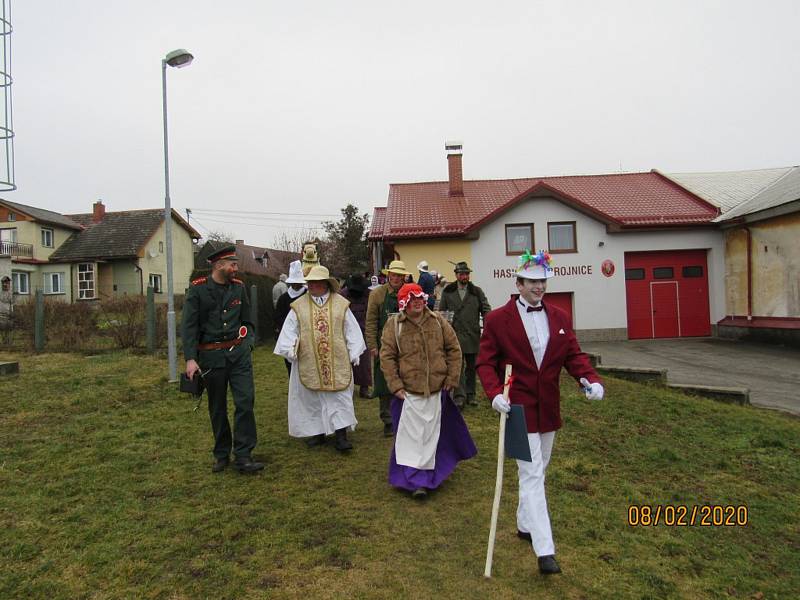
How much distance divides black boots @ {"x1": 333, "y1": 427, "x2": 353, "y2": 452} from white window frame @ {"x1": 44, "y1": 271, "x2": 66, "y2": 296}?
38660mm

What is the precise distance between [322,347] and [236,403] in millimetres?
1057

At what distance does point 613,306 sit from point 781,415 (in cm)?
1157

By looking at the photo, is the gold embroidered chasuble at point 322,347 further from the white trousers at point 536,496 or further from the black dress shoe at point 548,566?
the black dress shoe at point 548,566

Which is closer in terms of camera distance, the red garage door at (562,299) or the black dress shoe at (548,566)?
the black dress shoe at (548,566)

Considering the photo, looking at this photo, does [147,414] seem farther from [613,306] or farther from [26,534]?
[613,306]

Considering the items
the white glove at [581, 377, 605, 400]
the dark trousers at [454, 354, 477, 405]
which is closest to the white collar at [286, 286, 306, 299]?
the dark trousers at [454, 354, 477, 405]

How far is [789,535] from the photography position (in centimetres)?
424

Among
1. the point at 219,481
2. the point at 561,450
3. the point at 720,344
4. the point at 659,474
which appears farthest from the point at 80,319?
the point at 720,344

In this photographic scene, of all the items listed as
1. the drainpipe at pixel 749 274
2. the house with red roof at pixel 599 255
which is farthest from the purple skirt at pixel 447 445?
the drainpipe at pixel 749 274

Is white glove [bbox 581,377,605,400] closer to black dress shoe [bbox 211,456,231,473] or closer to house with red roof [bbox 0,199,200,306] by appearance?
black dress shoe [bbox 211,456,231,473]

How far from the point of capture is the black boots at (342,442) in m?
5.86

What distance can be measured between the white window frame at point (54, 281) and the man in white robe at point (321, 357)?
38359 millimetres

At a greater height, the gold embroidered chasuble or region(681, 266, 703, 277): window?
region(681, 266, 703, 277): window

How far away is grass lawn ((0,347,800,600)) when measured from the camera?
3.38 m
